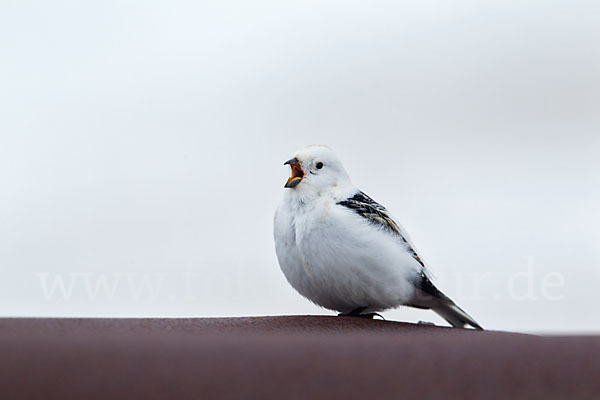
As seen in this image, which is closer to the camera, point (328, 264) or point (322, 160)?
point (328, 264)

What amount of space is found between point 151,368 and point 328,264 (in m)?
0.77

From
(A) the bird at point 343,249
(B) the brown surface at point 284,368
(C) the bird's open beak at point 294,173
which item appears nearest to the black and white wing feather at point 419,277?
(A) the bird at point 343,249

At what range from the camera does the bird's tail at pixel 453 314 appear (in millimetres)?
1825

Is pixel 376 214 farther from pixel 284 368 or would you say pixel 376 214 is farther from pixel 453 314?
pixel 284 368

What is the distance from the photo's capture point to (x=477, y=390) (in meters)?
0.94

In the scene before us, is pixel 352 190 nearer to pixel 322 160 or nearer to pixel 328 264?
pixel 322 160

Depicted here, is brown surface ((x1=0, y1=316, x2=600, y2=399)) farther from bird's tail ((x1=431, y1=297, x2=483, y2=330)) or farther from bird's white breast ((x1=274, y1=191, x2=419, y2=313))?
bird's tail ((x1=431, y1=297, x2=483, y2=330))

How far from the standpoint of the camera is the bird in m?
1.65

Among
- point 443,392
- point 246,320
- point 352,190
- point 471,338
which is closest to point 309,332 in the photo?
point 246,320

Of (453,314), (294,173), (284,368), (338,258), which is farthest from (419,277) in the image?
(284,368)

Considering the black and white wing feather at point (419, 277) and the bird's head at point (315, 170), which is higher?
the bird's head at point (315, 170)

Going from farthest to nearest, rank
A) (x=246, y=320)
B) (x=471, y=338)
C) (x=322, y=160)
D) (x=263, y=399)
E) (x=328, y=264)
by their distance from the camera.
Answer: (x=322, y=160), (x=328, y=264), (x=246, y=320), (x=471, y=338), (x=263, y=399)

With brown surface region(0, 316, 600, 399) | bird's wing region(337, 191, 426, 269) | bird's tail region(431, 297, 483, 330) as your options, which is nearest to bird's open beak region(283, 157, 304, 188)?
bird's wing region(337, 191, 426, 269)

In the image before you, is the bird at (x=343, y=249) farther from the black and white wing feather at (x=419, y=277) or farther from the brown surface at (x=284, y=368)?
the brown surface at (x=284, y=368)
